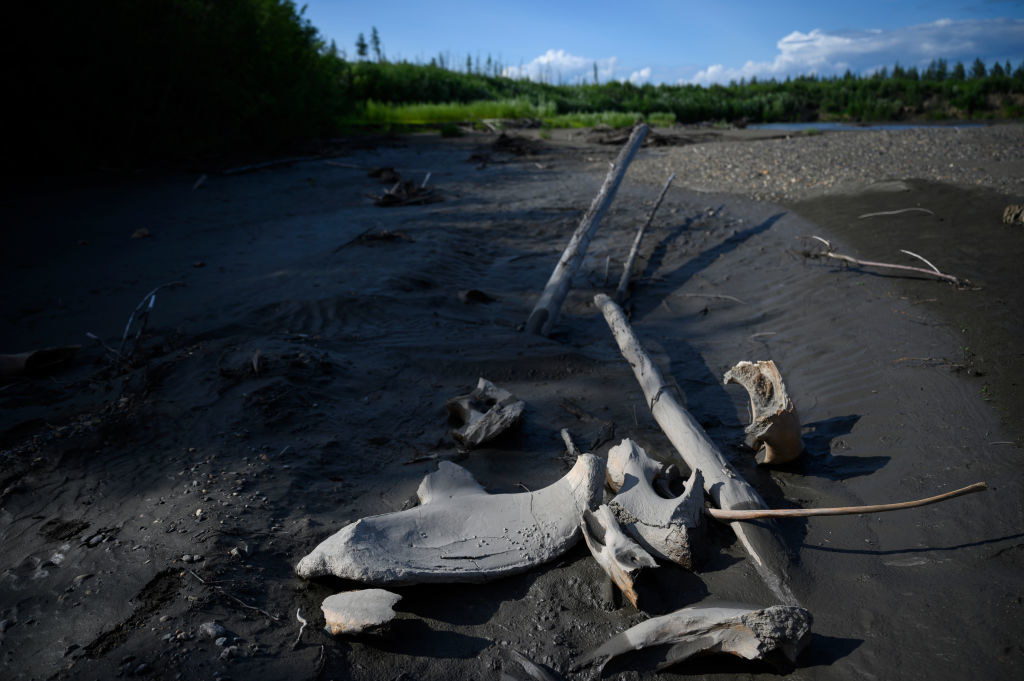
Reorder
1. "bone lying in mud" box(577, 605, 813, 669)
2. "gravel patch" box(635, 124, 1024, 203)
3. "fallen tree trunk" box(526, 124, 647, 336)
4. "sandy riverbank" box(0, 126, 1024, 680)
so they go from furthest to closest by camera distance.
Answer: "gravel patch" box(635, 124, 1024, 203), "fallen tree trunk" box(526, 124, 647, 336), "sandy riverbank" box(0, 126, 1024, 680), "bone lying in mud" box(577, 605, 813, 669)

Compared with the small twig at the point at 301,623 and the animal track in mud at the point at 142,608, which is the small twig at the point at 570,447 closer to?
the small twig at the point at 301,623

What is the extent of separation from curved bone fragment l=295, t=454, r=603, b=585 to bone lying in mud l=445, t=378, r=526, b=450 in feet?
1.58

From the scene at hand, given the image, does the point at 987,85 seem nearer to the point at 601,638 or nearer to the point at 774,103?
the point at 774,103

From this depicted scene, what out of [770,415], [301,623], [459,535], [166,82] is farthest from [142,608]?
[166,82]

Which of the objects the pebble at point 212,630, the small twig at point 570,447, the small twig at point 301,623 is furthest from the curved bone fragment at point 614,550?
the pebble at point 212,630

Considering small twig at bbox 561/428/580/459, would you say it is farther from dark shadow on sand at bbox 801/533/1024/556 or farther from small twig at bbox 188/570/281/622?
small twig at bbox 188/570/281/622

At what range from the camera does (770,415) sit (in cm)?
286

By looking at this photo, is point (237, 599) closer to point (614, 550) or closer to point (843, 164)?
point (614, 550)

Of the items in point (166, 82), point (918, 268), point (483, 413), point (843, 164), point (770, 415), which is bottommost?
point (483, 413)

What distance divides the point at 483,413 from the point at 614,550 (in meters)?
1.39

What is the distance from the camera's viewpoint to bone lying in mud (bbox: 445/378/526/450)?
313 cm

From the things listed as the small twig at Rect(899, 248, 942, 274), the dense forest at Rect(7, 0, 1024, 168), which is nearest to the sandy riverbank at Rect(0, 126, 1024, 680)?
the small twig at Rect(899, 248, 942, 274)

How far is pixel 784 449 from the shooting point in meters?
2.96

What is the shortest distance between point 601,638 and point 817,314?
3970 mm
